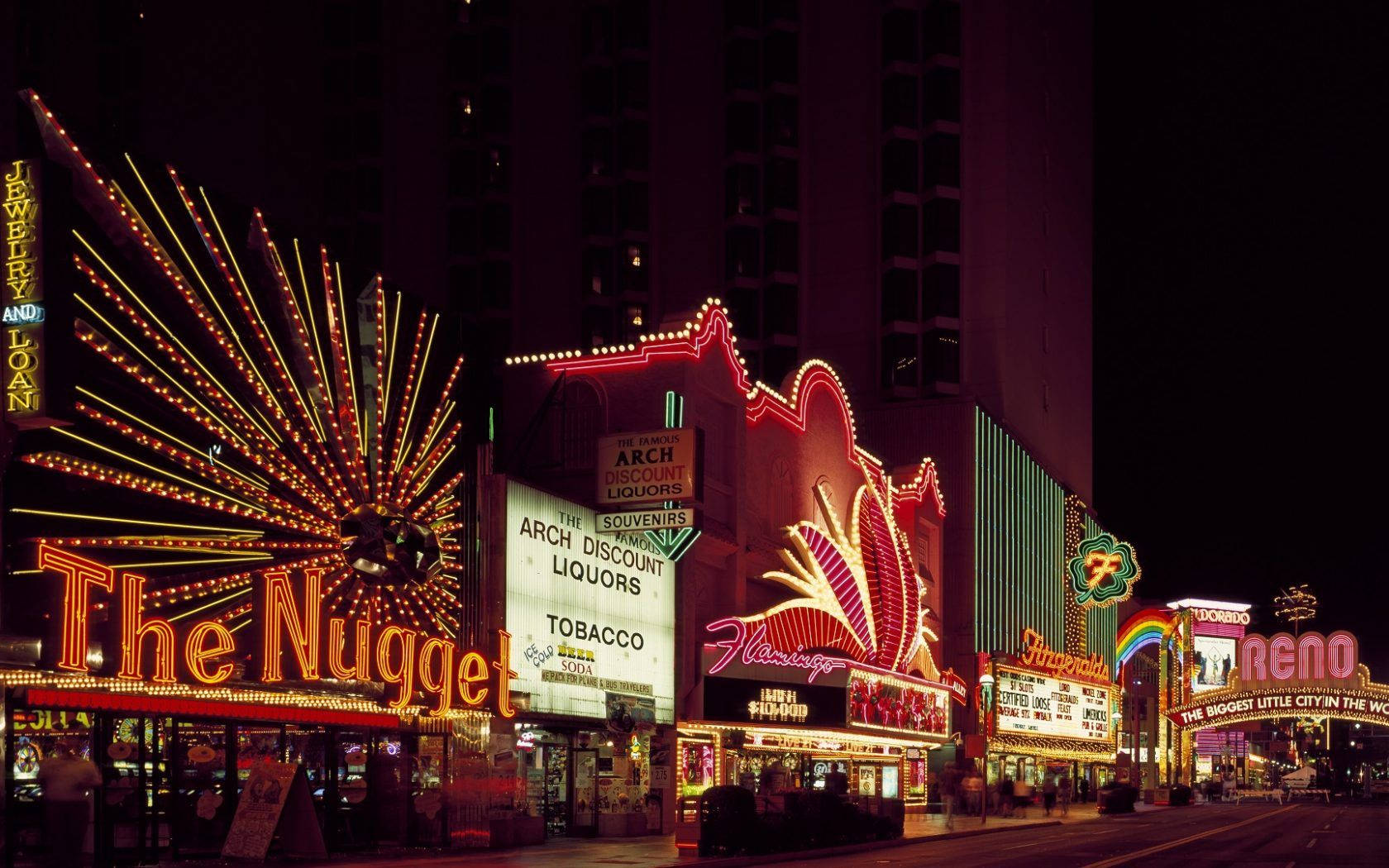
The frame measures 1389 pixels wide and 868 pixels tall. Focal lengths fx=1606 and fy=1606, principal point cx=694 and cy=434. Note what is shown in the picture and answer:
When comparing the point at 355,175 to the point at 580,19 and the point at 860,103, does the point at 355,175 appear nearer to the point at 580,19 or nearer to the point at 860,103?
the point at 580,19

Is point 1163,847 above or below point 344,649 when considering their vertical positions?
below

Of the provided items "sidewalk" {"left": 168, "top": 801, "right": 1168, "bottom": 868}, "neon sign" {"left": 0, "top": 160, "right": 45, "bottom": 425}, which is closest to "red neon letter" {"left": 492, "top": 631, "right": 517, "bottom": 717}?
"sidewalk" {"left": 168, "top": 801, "right": 1168, "bottom": 868}

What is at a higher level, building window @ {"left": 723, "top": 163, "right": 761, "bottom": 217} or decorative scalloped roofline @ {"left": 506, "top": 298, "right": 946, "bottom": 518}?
building window @ {"left": 723, "top": 163, "right": 761, "bottom": 217}

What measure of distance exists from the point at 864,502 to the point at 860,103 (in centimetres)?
4179

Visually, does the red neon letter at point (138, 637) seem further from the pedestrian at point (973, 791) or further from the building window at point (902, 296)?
the building window at point (902, 296)

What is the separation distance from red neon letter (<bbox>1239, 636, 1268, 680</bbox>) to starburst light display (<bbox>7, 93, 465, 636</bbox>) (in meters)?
64.4

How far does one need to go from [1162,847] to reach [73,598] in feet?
75.0

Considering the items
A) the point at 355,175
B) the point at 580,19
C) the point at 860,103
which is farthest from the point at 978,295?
the point at 355,175

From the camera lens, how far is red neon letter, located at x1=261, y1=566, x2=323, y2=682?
24.3 metres

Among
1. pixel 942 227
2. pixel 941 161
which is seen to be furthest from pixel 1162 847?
pixel 941 161

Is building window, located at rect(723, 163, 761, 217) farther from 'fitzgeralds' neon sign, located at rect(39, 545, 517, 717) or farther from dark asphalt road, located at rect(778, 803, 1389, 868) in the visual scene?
'fitzgeralds' neon sign, located at rect(39, 545, 517, 717)

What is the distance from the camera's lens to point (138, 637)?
72.5 ft

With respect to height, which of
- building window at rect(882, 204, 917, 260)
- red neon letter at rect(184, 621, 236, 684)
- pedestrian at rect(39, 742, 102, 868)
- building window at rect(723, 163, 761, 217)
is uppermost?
building window at rect(723, 163, 761, 217)

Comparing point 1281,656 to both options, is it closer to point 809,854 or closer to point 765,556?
point 765,556
